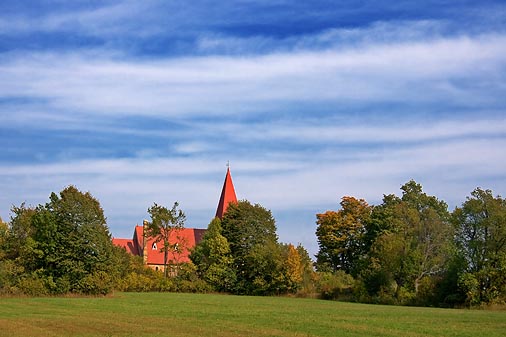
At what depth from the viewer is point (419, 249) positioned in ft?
217

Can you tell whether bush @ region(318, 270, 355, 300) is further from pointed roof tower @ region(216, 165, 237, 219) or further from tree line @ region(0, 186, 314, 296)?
pointed roof tower @ region(216, 165, 237, 219)

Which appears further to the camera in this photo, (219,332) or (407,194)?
(407,194)

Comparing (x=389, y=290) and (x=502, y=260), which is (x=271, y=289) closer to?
(x=389, y=290)

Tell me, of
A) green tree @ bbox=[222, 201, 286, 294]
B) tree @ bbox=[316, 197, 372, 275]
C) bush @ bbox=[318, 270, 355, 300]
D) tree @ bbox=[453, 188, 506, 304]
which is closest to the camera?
tree @ bbox=[453, 188, 506, 304]

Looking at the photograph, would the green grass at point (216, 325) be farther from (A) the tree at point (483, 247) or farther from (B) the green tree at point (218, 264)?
(B) the green tree at point (218, 264)

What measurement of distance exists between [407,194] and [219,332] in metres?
65.1

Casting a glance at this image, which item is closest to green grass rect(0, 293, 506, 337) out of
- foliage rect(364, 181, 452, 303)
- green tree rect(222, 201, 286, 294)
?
foliage rect(364, 181, 452, 303)

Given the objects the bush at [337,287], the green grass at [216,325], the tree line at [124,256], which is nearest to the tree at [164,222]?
the tree line at [124,256]

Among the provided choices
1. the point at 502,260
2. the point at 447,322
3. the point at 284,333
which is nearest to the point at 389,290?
the point at 502,260

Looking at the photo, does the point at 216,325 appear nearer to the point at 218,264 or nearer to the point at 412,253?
the point at 412,253

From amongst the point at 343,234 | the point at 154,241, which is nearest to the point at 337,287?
the point at 343,234

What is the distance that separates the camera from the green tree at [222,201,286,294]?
84312 millimetres

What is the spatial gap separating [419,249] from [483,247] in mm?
10163

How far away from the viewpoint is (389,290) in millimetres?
66875
